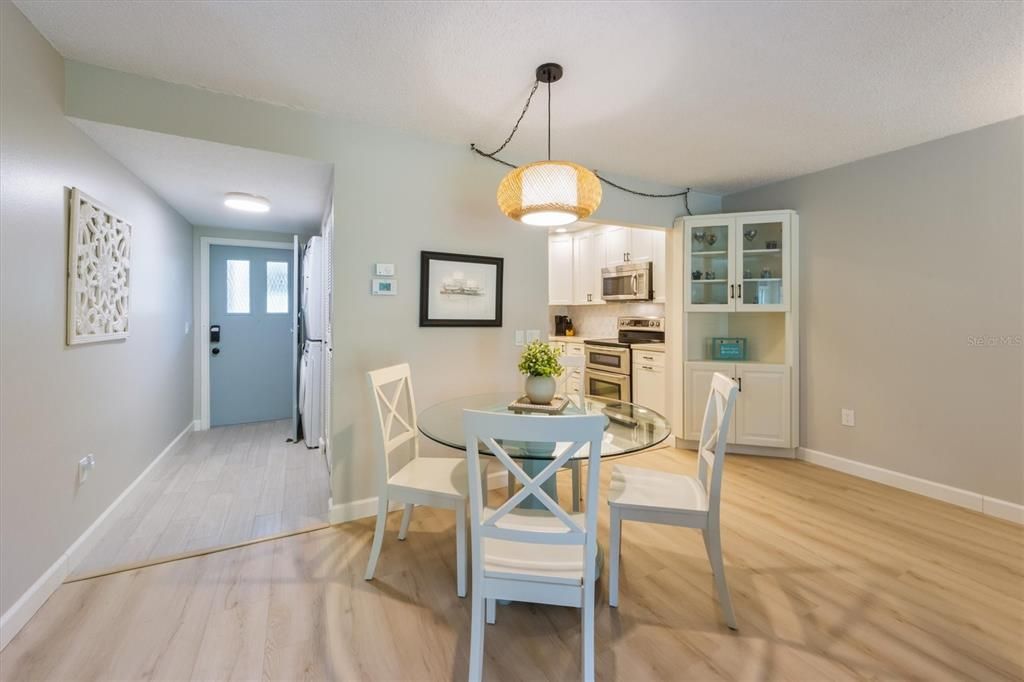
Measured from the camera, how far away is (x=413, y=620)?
5.28 ft

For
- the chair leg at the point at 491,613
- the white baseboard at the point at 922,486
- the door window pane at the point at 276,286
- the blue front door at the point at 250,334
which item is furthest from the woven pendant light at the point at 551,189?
the door window pane at the point at 276,286

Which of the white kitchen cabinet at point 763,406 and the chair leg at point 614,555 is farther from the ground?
the white kitchen cabinet at point 763,406

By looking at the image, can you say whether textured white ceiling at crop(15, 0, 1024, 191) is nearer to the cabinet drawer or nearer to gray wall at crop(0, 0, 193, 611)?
gray wall at crop(0, 0, 193, 611)

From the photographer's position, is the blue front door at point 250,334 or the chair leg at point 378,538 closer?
the chair leg at point 378,538

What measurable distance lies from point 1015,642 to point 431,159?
3.44m

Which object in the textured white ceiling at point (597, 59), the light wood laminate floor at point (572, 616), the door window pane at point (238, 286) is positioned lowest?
the light wood laminate floor at point (572, 616)

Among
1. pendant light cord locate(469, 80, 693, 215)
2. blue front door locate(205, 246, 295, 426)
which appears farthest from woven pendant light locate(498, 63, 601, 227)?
blue front door locate(205, 246, 295, 426)

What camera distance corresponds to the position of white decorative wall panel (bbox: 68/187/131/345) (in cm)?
193

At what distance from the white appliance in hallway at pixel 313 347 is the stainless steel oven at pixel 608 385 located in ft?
8.66

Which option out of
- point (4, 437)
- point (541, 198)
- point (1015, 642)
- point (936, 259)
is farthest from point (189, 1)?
point (936, 259)

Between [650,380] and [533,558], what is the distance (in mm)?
2993

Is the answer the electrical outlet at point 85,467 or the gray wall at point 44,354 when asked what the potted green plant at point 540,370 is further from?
the electrical outlet at point 85,467

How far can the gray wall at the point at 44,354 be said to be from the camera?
151cm

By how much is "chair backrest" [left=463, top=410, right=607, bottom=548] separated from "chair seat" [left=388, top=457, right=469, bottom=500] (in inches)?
20.6
